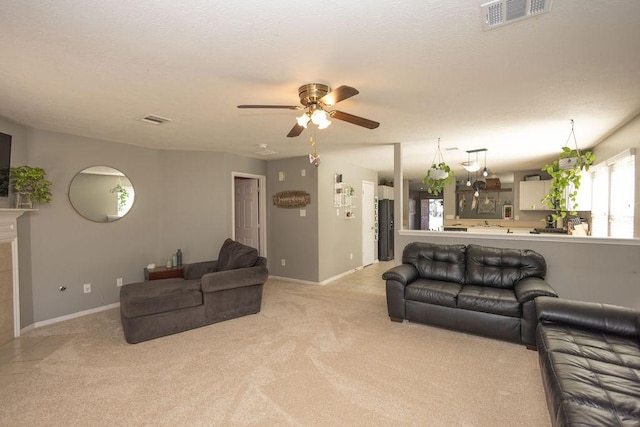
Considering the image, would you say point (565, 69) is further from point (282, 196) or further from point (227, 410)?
point (282, 196)

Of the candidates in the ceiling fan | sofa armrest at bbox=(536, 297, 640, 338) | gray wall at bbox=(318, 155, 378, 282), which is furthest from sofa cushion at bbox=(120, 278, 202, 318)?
sofa armrest at bbox=(536, 297, 640, 338)

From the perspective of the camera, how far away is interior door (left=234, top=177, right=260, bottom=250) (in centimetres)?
610

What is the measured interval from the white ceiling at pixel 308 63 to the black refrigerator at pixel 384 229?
4243 millimetres

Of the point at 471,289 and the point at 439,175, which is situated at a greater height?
the point at 439,175

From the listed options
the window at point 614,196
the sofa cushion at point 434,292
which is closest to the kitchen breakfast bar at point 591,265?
the window at point 614,196

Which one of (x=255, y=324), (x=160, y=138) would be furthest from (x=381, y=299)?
(x=160, y=138)

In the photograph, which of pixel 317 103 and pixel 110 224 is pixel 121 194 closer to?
pixel 110 224

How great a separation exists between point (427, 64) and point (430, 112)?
3.73 feet

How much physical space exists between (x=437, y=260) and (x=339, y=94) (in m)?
2.78

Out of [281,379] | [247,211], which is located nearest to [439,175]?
[281,379]

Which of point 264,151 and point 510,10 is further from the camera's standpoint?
point 264,151

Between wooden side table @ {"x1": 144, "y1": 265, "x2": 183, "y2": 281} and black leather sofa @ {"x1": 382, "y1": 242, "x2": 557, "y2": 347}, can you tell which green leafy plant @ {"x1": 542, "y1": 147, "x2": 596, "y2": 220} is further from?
wooden side table @ {"x1": 144, "y1": 265, "x2": 183, "y2": 281}

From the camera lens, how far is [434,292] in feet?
11.3

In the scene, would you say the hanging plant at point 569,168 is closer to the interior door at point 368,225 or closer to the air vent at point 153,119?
the interior door at point 368,225
